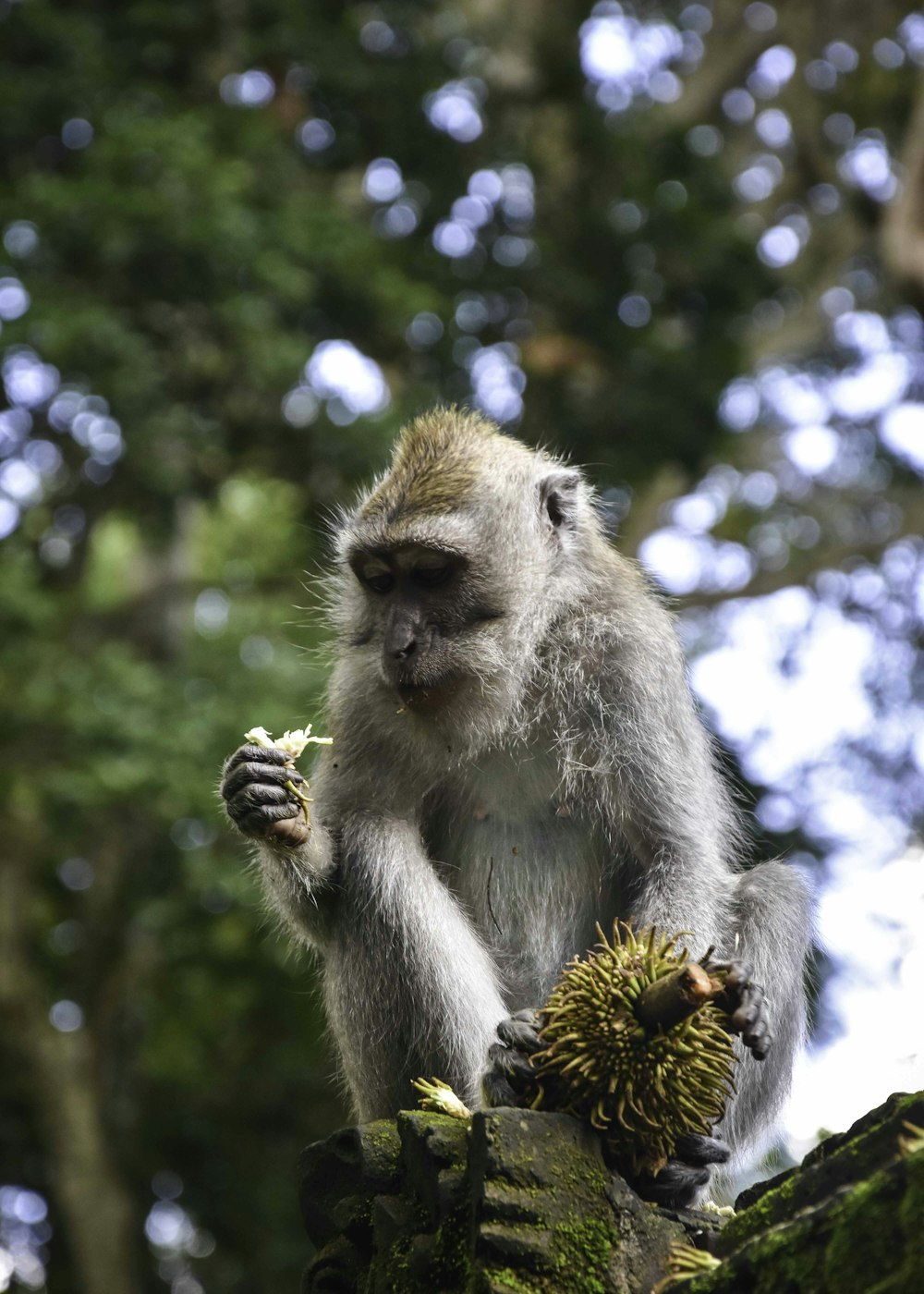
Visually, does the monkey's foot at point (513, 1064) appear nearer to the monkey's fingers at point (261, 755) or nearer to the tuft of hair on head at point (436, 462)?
the monkey's fingers at point (261, 755)

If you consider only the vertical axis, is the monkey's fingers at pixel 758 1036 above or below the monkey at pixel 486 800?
below

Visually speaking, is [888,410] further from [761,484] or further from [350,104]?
[350,104]

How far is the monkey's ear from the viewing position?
20.1ft

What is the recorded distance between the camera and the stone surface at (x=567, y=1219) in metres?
2.98

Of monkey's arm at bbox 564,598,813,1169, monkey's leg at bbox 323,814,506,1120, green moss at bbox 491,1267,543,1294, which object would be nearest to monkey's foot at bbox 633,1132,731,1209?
green moss at bbox 491,1267,543,1294

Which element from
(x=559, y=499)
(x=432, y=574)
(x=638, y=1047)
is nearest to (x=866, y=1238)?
(x=638, y=1047)

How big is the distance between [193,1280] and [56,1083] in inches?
289

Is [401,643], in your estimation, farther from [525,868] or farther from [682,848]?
[682,848]

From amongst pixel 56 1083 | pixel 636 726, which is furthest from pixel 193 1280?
pixel 636 726

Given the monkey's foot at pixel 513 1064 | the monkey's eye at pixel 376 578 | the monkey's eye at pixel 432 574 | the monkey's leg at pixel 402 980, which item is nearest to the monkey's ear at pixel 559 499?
the monkey's eye at pixel 432 574

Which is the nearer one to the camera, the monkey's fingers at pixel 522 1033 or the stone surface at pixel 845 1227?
the stone surface at pixel 845 1227

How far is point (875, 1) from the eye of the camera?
17.4m

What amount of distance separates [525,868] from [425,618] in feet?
3.26

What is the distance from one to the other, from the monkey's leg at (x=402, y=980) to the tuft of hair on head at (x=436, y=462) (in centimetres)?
128
